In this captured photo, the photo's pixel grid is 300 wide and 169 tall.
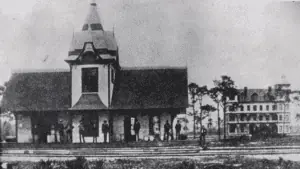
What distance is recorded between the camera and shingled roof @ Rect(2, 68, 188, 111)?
814 inches

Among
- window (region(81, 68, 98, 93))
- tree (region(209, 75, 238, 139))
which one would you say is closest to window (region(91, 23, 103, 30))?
window (region(81, 68, 98, 93))

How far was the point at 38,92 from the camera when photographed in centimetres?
2092

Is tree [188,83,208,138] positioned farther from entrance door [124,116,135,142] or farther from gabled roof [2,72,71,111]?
gabled roof [2,72,71,111]

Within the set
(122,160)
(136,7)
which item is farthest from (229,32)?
(122,160)

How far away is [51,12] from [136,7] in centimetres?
291

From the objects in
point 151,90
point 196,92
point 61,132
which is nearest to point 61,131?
point 61,132

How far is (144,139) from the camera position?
68.5 ft

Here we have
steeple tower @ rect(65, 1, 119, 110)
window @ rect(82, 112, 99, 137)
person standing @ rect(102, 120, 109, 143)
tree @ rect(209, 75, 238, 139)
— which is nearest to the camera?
tree @ rect(209, 75, 238, 139)

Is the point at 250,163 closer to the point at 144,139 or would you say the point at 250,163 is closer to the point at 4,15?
the point at 144,139

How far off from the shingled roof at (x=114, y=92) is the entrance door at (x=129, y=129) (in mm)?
712

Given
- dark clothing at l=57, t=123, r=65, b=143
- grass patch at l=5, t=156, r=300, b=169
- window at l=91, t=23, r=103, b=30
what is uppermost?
window at l=91, t=23, r=103, b=30

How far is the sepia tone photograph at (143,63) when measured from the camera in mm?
14414

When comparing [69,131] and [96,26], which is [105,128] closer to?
[69,131]

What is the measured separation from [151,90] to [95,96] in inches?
107
